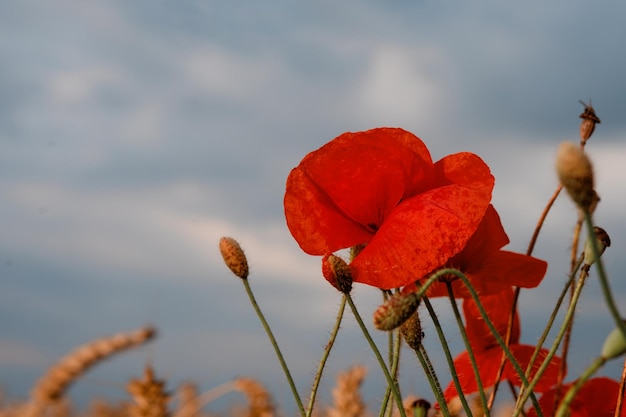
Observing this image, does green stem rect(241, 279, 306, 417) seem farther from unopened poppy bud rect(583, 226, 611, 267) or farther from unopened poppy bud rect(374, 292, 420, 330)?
unopened poppy bud rect(583, 226, 611, 267)

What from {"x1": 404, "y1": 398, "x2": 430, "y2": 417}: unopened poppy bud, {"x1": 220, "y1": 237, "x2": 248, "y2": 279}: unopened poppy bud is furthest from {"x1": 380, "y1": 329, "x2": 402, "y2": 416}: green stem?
{"x1": 220, "y1": 237, "x2": 248, "y2": 279}: unopened poppy bud

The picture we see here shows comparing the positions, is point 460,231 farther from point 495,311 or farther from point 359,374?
point 359,374

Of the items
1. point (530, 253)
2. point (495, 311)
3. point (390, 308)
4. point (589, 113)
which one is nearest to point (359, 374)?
point (495, 311)

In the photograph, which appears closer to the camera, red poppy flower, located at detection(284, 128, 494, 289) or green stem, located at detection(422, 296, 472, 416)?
green stem, located at detection(422, 296, 472, 416)

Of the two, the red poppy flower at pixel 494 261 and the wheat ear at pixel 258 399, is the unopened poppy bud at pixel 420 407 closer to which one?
the red poppy flower at pixel 494 261

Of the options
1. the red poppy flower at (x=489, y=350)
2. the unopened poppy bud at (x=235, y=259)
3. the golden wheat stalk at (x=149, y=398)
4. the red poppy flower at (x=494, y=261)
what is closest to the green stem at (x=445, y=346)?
the red poppy flower at (x=494, y=261)
